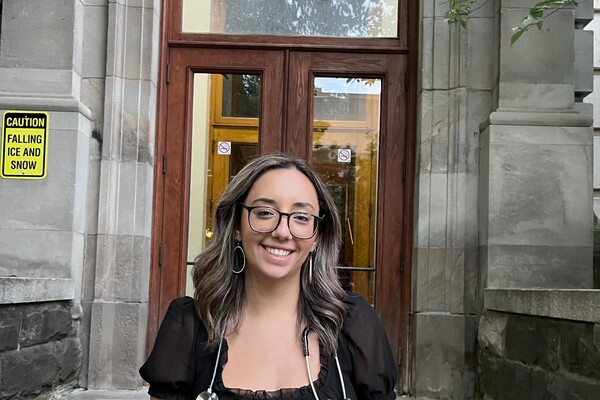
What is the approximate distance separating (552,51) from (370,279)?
7.89 feet

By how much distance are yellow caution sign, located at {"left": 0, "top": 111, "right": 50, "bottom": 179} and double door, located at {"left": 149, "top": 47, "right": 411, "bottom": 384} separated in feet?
3.31

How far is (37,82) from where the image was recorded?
557 centimetres

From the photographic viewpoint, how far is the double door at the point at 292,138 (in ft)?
20.0

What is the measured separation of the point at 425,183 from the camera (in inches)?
225

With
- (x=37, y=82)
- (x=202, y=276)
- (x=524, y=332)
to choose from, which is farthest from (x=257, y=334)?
(x=37, y=82)

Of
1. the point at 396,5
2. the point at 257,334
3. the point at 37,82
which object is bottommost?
the point at 257,334

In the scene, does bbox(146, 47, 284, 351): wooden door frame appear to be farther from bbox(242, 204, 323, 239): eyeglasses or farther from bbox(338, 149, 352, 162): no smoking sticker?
bbox(242, 204, 323, 239): eyeglasses

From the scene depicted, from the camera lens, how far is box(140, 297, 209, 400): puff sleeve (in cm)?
231

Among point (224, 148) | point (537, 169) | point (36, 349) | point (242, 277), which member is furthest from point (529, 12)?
point (36, 349)

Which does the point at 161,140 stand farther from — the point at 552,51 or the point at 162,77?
the point at 552,51

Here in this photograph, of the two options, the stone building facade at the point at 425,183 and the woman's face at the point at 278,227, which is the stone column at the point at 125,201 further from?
the woman's face at the point at 278,227

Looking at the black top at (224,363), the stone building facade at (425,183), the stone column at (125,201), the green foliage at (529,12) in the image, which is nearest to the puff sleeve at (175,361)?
the black top at (224,363)

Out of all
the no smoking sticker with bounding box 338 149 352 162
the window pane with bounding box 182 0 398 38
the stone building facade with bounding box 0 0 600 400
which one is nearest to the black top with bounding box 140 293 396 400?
the stone building facade with bounding box 0 0 600 400

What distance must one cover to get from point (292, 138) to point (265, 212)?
390cm
